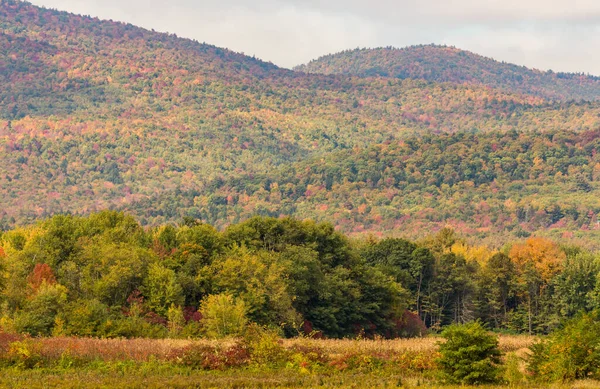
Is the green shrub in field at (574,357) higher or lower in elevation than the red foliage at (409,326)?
higher

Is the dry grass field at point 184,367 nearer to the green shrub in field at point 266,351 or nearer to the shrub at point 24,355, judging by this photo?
the shrub at point 24,355

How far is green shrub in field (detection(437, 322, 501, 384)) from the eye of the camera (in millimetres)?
54344

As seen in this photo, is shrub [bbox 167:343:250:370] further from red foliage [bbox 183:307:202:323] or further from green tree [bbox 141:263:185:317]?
green tree [bbox 141:263:185:317]

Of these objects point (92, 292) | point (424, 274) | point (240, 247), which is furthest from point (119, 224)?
point (424, 274)

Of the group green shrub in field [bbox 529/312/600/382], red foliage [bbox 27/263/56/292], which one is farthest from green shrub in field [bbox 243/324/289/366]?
red foliage [bbox 27/263/56/292]

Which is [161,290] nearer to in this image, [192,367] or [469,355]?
[192,367]

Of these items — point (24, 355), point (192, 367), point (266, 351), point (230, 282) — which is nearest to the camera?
point (24, 355)

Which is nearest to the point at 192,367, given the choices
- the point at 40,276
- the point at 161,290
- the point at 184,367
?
the point at 184,367

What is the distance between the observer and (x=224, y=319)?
79.4 metres

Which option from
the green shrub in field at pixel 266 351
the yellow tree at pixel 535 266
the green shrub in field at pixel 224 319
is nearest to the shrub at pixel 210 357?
the green shrub in field at pixel 266 351

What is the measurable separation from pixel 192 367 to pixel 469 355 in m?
17.2

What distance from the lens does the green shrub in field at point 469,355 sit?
54.3 metres

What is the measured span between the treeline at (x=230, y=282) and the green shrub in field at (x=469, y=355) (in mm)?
28111

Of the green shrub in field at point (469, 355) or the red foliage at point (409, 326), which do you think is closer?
the green shrub in field at point (469, 355)
